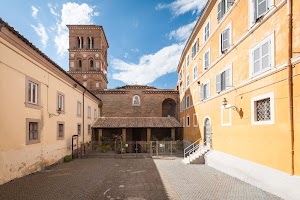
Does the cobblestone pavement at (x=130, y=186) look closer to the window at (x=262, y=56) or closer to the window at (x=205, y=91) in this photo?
the window at (x=262, y=56)

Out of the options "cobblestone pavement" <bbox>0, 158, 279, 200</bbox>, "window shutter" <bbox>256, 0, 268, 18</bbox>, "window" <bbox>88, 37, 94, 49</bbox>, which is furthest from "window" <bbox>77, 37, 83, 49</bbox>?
"window shutter" <bbox>256, 0, 268, 18</bbox>

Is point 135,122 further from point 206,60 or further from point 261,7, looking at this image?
point 261,7

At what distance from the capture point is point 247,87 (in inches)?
371

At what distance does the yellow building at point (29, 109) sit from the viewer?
8.61 m

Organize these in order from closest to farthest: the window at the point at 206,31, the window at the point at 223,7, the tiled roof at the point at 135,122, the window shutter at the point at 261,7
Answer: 1. the window shutter at the point at 261,7
2. the window at the point at 223,7
3. the window at the point at 206,31
4. the tiled roof at the point at 135,122

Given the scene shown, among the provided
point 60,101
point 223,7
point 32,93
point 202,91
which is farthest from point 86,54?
point 223,7

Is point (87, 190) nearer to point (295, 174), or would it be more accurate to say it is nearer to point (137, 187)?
point (137, 187)

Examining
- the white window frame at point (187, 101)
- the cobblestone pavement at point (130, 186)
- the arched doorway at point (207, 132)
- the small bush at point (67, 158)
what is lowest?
the small bush at point (67, 158)

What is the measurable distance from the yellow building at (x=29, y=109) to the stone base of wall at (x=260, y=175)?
36.1 ft

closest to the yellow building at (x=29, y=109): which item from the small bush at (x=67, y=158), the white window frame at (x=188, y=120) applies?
the small bush at (x=67, y=158)

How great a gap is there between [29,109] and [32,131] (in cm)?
138

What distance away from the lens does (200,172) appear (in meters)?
11.4

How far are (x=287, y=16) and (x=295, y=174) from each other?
5.64m

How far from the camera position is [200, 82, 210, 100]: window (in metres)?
15.1
